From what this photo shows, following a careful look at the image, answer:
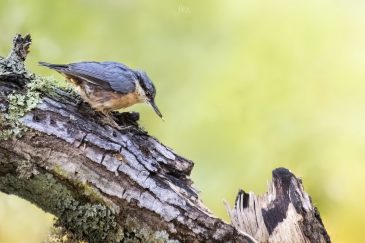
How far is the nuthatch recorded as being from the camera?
1.96 meters

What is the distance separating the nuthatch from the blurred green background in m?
0.43

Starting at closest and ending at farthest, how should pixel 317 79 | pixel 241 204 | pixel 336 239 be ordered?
pixel 241 204 < pixel 336 239 < pixel 317 79

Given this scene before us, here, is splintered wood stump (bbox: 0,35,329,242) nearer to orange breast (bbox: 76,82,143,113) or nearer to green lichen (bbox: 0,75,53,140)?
green lichen (bbox: 0,75,53,140)

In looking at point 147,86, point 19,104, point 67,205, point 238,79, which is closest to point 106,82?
point 147,86

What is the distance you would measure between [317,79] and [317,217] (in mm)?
892

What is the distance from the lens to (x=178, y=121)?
2471 mm

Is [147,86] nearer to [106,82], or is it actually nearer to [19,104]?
[106,82]

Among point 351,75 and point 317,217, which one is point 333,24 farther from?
point 317,217

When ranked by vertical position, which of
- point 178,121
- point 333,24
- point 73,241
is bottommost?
point 73,241

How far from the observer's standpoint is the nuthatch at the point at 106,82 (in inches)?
77.1

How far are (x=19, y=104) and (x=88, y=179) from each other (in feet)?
0.86

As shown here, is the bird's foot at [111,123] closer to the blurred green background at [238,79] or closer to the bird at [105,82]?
the bird at [105,82]

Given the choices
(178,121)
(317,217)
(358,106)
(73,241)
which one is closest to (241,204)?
(317,217)

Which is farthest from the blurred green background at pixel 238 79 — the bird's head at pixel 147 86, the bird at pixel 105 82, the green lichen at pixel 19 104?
the green lichen at pixel 19 104
